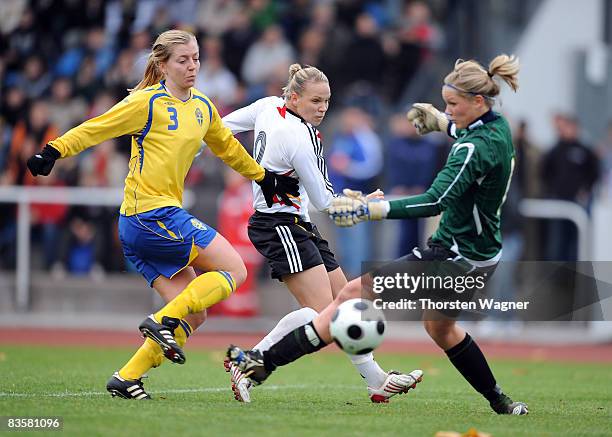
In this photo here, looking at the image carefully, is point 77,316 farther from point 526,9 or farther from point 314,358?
point 526,9

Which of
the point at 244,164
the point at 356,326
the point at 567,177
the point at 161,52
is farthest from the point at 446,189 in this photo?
the point at 567,177

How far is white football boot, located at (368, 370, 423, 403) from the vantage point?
7.62 meters

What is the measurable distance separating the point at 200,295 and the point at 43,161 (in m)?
1.28

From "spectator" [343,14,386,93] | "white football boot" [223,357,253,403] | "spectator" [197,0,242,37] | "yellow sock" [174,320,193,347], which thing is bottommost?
"white football boot" [223,357,253,403]

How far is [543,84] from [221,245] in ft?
38.1

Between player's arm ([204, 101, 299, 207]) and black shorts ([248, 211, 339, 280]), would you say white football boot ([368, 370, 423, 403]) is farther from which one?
player's arm ([204, 101, 299, 207])

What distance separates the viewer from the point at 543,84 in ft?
59.0

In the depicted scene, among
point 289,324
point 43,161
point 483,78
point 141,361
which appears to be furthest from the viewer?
point 289,324

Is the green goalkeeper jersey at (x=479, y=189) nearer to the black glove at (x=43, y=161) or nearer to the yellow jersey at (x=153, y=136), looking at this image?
the yellow jersey at (x=153, y=136)

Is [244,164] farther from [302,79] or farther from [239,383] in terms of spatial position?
[239,383]

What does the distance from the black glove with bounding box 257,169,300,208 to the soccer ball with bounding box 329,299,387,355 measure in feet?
3.55

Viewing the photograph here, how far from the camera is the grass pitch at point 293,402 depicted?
248 inches

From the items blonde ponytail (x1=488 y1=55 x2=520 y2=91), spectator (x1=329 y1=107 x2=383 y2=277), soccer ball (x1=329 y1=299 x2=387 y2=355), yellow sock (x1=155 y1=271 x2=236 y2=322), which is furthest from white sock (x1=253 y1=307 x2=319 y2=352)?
spectator (x1=329 y1=107 x2=383 y2=277)

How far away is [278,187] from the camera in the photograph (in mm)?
7688
